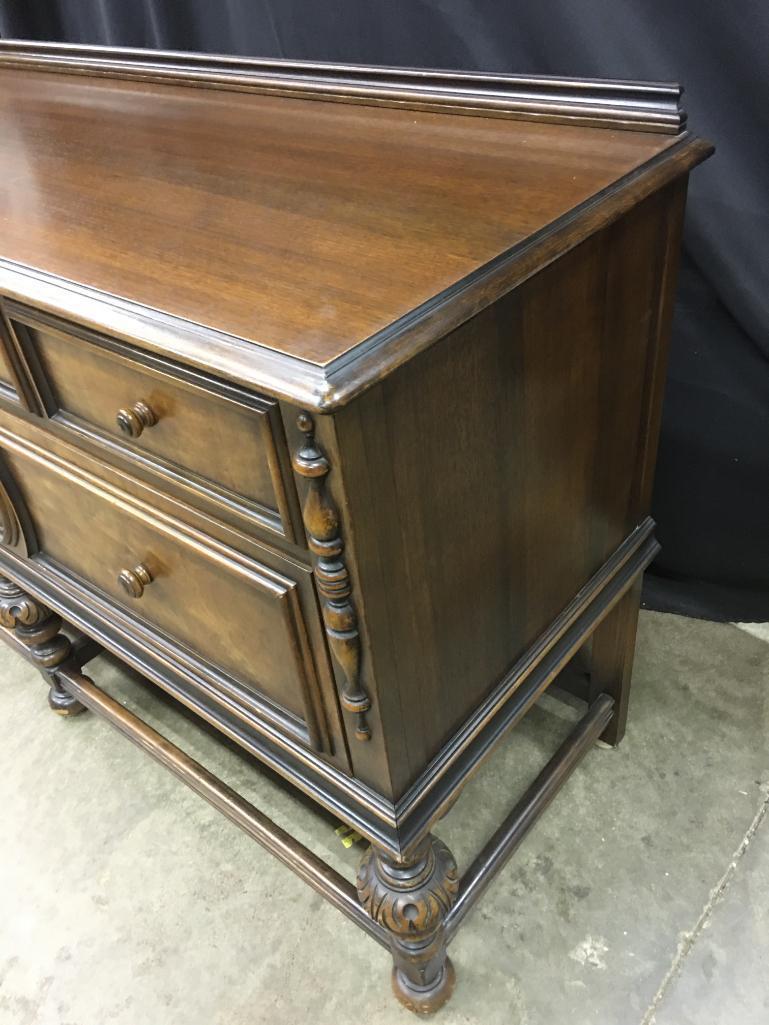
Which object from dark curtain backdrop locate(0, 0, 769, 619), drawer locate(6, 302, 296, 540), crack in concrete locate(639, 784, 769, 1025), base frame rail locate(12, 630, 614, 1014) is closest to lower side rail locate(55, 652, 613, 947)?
base frame rail locate(12, 630, 614, 1014)

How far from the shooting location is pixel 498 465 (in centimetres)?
67

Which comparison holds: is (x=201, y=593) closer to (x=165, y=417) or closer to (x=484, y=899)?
(x=165, y=417)

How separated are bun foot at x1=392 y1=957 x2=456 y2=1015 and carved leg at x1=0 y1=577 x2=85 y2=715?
623mm

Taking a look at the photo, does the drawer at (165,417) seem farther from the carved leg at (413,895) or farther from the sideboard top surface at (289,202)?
the carved leg at (413,895)

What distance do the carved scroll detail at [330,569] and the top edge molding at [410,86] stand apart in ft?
1.42

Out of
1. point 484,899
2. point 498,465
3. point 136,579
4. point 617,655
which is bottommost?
point 484,899

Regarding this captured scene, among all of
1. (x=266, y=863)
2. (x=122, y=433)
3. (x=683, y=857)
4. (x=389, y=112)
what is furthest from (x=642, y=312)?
(x=266, y=863)

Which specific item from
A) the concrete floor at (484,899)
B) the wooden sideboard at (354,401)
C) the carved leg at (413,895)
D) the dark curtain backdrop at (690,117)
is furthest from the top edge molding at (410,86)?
the concrete floor at (484,899)

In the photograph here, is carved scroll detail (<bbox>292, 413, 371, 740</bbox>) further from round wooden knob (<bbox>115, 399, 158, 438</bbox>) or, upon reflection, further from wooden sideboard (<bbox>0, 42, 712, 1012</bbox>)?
round wooden knob (<bbox>115, 399, 158, 438</bbox>)

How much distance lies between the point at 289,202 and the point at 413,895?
606 mm

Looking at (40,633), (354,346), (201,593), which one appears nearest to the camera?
(354,346)

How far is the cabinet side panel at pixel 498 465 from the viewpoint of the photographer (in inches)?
22.5

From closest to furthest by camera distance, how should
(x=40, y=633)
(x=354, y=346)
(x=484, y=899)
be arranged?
(x=354, y=346), (x=484, y=899), (x=40, y=633)

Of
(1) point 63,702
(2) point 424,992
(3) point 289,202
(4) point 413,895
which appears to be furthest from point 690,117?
(1) point 63,702
